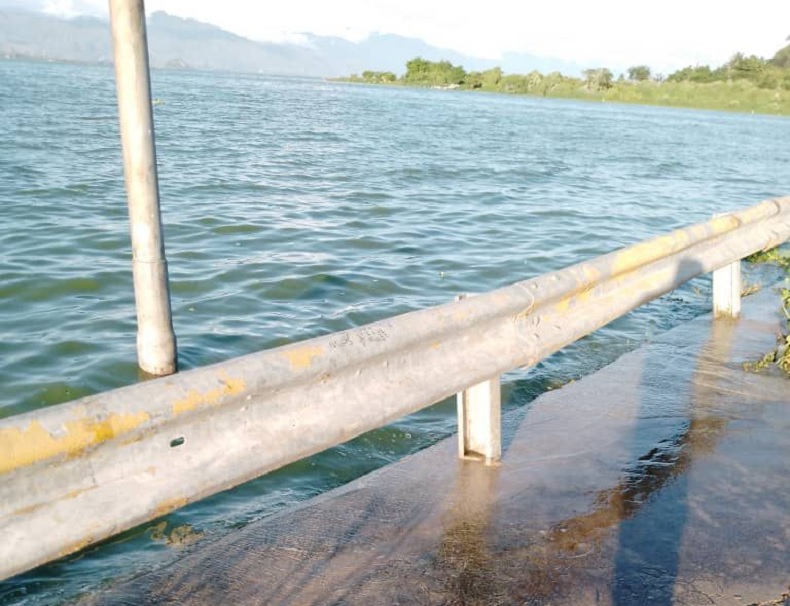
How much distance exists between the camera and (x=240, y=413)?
292 centimetres

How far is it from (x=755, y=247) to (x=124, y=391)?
5706mm

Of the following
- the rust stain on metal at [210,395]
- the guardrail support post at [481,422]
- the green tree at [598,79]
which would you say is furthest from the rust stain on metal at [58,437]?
the green tree at [598,79]

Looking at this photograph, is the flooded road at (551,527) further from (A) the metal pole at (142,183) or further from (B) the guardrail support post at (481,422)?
(A) the metal pole at (142,183)

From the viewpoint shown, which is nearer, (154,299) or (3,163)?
(154,299)

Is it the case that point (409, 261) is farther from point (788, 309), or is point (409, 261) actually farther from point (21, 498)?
point (21, 498)

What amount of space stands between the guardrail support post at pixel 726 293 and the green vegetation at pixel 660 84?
73325 millimetres

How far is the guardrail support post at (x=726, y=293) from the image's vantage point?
23.4ft

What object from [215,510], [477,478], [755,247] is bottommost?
[215,510]

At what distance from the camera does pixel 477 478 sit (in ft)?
13.2

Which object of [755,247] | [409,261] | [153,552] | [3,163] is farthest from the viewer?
[3,163]

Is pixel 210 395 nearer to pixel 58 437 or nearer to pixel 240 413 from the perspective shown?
pixel 240 413

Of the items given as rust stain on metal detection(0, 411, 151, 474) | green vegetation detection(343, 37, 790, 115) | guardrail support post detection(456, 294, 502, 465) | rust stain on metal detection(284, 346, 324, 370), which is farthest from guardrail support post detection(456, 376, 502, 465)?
green vegetation detection(343, 37, 790, 115)

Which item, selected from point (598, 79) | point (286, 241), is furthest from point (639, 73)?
point (286, 241)

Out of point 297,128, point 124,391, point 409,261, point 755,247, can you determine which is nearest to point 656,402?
point 755,247
